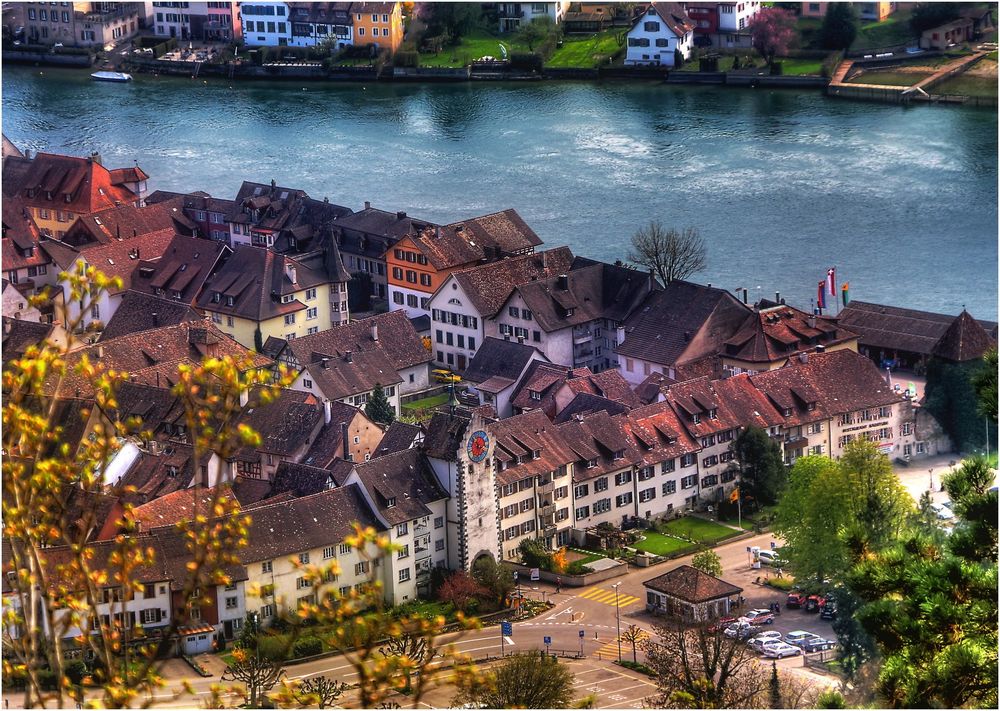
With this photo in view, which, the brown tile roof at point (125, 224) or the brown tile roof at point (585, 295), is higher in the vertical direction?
the brown tile roof at point (125, 224)

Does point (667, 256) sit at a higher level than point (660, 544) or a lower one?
higher

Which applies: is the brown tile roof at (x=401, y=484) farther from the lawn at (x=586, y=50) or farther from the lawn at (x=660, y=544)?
the lawn at (x=586, y=50)

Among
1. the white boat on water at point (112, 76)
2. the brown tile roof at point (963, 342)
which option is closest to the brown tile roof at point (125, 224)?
the brown tile roof at point (963, 342)

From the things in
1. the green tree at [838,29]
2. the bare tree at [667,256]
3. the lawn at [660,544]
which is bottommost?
the lawn at [660,544]

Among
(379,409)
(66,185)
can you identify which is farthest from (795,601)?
(66,185)

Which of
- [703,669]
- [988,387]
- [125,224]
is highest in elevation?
[988,387]

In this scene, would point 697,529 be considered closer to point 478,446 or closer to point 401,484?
point 478,446

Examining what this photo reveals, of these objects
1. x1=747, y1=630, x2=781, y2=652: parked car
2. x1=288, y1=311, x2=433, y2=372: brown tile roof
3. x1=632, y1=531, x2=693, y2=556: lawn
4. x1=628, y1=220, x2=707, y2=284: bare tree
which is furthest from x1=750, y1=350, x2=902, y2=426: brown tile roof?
x1=628, y1=220, x2=707, y2=284: bare tree
